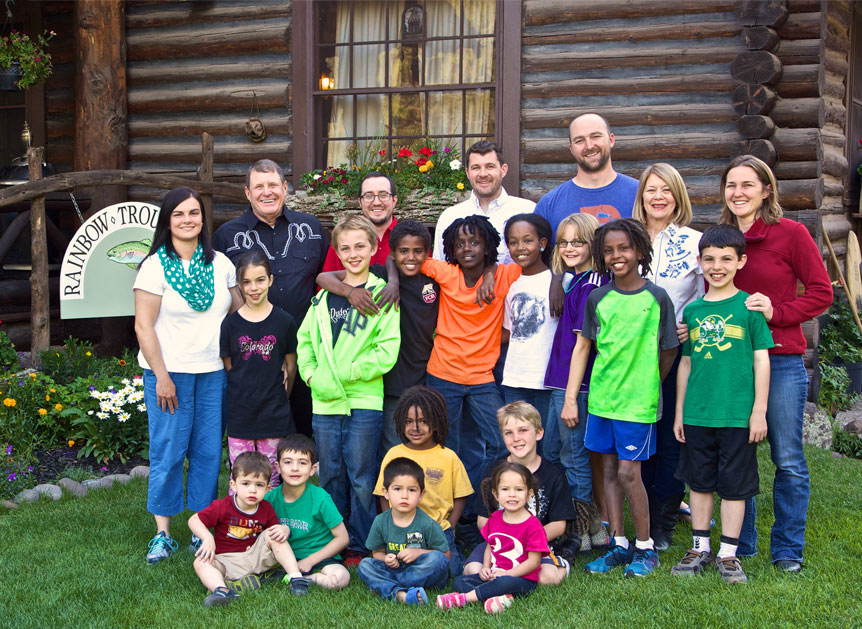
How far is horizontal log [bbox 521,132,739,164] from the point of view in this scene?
21.7 feet

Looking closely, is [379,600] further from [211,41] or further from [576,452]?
[211,41]

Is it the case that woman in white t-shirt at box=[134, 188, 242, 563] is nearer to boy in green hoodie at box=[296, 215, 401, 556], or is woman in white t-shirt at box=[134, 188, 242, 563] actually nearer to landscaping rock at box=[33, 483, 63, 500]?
boy in green hoodie at box=[296, 215, 401, 556]

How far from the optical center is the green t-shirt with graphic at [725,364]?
3.56m

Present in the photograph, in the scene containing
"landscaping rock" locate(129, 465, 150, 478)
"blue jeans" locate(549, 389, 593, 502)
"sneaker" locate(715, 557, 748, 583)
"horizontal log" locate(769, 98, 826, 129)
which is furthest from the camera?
"horizontal log" locate(769, 98, 826, 129)

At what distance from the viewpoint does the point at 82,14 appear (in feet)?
25.6

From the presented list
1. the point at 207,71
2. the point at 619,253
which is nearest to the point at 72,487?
the point at 619,253

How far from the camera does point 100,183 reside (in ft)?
21.5

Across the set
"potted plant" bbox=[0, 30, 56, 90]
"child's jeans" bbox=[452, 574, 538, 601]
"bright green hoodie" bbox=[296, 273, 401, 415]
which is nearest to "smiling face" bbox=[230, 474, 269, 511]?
"bright green hoodie" bbox=[296, 273, 401, 415]

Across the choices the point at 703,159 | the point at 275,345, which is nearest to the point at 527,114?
the point at 703,159

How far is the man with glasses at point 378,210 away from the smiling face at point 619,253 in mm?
1172

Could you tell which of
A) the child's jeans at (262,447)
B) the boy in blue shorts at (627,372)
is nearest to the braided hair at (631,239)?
the boy in blue shorts at (627,372)

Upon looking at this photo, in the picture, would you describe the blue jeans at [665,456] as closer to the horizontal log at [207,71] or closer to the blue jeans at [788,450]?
the blue jeans at [788,450]

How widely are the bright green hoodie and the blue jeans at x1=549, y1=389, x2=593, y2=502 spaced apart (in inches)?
33.4

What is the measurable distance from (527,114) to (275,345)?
3.86 metres
